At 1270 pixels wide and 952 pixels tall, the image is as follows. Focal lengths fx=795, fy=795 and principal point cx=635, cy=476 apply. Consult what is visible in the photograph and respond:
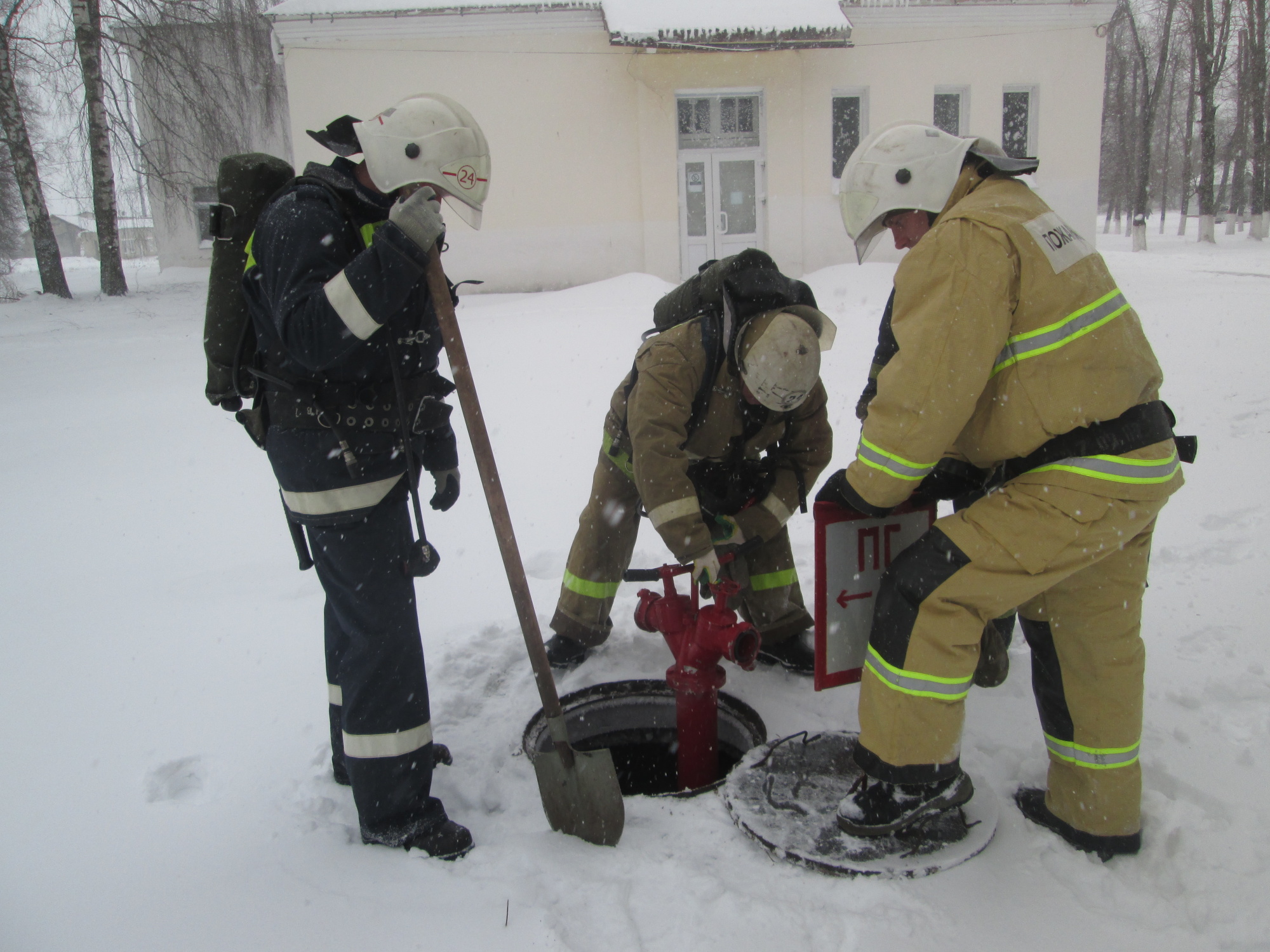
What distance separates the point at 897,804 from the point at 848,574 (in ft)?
2.06

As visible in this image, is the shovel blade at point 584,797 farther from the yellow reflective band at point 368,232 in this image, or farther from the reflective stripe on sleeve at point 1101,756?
the yellow reflective band at point 368,232

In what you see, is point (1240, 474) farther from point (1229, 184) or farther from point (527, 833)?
point (1229, 184)

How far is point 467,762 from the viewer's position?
2621mm

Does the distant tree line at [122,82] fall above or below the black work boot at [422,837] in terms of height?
above

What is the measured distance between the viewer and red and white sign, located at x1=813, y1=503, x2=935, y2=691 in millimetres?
2287

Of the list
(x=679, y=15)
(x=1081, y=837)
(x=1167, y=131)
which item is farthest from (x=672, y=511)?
(x=1167, y=131)

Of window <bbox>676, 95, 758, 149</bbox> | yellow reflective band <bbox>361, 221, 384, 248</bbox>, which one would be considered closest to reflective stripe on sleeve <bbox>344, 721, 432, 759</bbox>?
yellow reflective band <bbox>361, 221, 384, 248</bbox>

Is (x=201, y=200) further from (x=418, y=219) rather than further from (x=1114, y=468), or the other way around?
(x=1114, y=468)

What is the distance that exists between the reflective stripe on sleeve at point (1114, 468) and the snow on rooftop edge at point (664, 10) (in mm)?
11366

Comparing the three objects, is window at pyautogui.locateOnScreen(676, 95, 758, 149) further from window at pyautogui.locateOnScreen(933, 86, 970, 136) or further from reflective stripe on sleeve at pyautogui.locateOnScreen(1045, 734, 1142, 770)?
reflective stripe on sleeve at pyautogui.locateOnScreen(1045, 734, 1142, 770)

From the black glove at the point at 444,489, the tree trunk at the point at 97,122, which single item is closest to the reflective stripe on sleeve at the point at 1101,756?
the black glove at the point at 444,489

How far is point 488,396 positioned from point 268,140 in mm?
13916

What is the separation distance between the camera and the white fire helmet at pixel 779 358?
2.50 meters

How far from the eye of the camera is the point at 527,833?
2248mm
